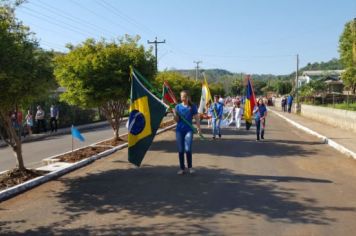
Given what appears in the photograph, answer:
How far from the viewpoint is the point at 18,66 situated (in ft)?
25.9

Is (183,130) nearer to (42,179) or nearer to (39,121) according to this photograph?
(42,179)

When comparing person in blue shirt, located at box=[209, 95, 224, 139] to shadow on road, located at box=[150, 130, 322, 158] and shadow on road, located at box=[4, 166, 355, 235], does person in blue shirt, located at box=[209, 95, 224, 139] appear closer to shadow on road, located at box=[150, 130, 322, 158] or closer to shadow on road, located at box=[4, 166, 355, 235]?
shadow on road, located at box=[150, 130, 322, 158]

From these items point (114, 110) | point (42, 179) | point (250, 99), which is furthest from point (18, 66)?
point (250, 99)

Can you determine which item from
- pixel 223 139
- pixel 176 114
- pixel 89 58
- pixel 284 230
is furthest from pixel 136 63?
pixel 284 230

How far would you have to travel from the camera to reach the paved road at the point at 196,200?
6133 millimetres

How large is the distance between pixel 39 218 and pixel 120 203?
1.35m

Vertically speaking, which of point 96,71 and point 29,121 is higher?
point 96,71

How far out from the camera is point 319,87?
5688 cm

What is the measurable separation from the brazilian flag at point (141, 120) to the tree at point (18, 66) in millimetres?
1730

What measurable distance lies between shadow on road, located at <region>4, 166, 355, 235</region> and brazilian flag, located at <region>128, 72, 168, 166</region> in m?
0.64

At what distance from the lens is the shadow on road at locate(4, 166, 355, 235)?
6.46m

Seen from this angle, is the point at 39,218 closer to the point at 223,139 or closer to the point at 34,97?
the point at 34,97

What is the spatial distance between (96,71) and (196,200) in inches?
320

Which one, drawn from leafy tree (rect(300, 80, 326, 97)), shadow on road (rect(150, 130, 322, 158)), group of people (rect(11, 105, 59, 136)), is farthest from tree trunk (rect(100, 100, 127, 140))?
leafy tree (rect(300, 80, 326, 97))
